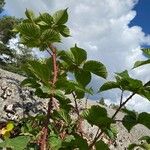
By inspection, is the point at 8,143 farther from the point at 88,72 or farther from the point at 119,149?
the point at 119,149

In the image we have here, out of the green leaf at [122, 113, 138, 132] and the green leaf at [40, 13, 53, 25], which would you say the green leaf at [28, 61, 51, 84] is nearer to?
the green leaf at [122, 113, 138, 132]

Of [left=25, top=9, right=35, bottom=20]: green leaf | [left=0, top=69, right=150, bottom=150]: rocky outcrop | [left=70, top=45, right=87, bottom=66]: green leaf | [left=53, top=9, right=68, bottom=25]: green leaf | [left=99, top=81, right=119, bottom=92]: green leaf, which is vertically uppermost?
[left=0, top=69, right=150, bottom=150]: rocky outcrop

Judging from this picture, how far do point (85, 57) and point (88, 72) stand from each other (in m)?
0.10

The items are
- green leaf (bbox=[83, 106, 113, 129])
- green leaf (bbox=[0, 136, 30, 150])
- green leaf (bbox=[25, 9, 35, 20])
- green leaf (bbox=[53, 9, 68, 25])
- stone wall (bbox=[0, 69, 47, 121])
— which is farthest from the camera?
stone wall (bbox=[0, 69, 47, 121])

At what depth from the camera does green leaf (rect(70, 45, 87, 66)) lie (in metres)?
2.35

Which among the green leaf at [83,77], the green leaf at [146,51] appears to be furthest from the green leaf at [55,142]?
A: the green leaf at [146,51]

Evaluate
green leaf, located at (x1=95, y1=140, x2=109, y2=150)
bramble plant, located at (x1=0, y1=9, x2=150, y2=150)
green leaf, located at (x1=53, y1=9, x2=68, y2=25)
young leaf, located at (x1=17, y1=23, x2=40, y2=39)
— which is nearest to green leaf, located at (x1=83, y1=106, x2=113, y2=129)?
bramble plant, located at (x1=0, y1=9, x2=150, y2=150)

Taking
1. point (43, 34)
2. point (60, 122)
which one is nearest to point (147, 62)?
point (43, 34)

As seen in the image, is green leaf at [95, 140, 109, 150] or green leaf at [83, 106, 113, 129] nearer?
green leaf at [83, 106, 113, 129]

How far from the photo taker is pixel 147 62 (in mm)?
2154

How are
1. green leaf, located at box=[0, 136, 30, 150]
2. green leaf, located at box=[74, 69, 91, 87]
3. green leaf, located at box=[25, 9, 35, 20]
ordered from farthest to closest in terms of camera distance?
green leaf, located at box=[25, 9, 35, 20]
green leaf, located at box=[74, 69, 91, 87]
green leaf, located at box=[0, 136, 30, 150]

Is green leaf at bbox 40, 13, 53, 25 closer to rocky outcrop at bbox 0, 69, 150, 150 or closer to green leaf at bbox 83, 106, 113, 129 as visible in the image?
green leaf at bbox 83, 106, 113, 129

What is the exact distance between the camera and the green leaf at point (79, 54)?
92.5 inches

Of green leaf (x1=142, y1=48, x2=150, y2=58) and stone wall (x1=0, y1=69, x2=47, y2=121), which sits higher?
stone wall (x1=0, y1=69, x2=47, y2=121)
